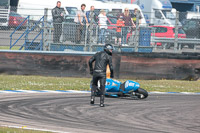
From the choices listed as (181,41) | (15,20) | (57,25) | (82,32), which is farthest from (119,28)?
(15,20)

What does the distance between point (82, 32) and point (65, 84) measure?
3100 mm

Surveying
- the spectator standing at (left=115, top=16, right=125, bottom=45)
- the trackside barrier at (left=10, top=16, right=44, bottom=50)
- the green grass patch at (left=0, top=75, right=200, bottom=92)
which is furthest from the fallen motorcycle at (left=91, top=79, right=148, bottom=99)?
the trackside barrier at (left=10, top=16, right=44, bottom=50)

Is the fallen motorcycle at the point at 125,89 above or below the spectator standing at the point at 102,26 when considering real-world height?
below

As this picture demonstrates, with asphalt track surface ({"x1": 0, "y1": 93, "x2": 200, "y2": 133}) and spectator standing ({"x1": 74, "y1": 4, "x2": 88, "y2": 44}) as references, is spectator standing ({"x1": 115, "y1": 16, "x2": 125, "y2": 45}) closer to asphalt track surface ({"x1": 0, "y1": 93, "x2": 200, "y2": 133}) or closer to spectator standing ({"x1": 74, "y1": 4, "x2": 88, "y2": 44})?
spectator standing ({"x1": 74, "y1": 4, "x2": 88, "y2": 44})

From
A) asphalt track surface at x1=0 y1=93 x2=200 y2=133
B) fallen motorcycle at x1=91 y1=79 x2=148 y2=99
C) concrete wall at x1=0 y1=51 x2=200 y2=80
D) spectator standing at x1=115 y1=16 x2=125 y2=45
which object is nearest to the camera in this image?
asphalt track surface at x1=0 y1=93 x2=200 y2=133

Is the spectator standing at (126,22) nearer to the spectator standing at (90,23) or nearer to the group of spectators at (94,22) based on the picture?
the group of spectators at (94,22)

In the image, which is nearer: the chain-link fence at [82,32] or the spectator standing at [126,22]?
the chain-link fence at [82,32]

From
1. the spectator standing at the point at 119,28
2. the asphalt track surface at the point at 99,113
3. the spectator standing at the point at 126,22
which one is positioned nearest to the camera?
the asphalt track surface at the point at 99,113

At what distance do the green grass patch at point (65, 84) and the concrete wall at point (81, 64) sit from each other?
0.94 ft

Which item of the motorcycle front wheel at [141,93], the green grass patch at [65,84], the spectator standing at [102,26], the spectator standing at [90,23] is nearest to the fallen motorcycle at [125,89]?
the motorcycle front wheel at [141,93]

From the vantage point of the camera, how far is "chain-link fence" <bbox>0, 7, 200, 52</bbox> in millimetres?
17203

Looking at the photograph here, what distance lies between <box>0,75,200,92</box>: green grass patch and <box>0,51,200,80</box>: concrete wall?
11.3 inches

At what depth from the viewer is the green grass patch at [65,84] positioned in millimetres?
13992

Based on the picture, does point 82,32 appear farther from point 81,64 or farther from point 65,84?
point 65,84
